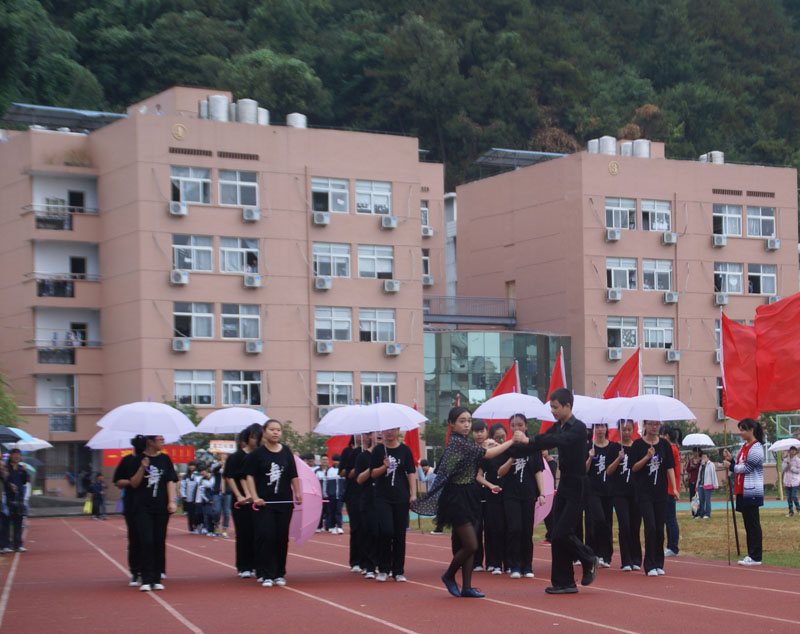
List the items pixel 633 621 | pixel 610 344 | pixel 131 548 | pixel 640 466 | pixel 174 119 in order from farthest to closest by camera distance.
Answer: pixel 610 344
pixel 174 119
pixel 640 466
pixel 131 548
pixel 633 621

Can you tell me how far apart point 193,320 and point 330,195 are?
7747 millimetres

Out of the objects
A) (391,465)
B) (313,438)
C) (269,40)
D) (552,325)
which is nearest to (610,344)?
(552,325)

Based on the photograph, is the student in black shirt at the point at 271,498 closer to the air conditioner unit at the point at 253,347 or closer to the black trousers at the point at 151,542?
the black trousers at the point at 151,542

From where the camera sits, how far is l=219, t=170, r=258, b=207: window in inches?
2126

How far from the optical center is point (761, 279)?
6556 cm

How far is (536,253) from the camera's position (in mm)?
64062

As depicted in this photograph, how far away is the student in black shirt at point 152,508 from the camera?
1514 centimetres

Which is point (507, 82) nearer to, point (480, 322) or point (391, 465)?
point (480, 322)

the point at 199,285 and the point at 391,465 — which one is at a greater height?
the point at 199,285

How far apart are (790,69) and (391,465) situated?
84672 millimetres

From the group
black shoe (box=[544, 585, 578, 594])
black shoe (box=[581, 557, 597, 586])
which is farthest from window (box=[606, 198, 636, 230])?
black shoe (box=[544, 585, 578, 594])

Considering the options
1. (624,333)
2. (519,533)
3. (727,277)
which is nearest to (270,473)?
(519,533)

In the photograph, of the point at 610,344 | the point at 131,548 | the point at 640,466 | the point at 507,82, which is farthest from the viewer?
the point at 507,82

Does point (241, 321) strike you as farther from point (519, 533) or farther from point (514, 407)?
point (519, 533)
